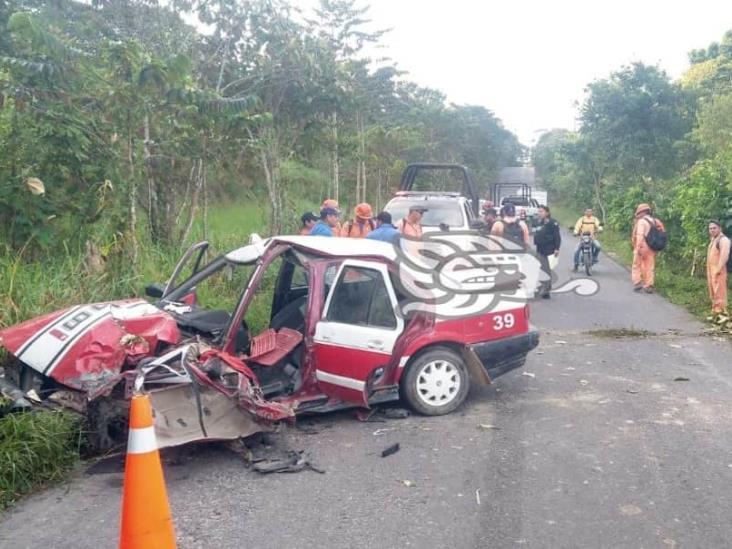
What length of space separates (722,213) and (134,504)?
12124 millimetres

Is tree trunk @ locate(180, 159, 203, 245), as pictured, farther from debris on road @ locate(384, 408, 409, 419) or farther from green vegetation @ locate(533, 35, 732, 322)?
green vegetation @ locate(533, 35, 732, 322)

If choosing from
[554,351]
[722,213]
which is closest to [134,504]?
[554,351]

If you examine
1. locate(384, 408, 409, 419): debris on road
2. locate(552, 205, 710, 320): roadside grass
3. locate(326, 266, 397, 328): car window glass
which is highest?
locate(326, 266, 397, 328): car window glass

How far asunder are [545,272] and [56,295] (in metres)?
8.76

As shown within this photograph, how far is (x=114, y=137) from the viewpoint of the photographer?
8953 mm

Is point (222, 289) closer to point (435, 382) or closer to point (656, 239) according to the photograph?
point (435, 382)

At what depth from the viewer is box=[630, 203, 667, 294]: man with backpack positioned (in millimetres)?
13492

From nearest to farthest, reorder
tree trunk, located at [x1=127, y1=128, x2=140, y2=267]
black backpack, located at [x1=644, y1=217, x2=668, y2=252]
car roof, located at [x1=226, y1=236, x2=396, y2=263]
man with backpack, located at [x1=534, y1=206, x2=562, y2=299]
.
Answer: car roof, located at [x1=226, y1=236, x2=396, y2=263] → tree trunk, located at [x1=127, y1=128, x2=140, y2=267] → black backpack, located at [x1=644, y1=217, x2=668, y2=252] → man with backpack, located at [x1=534, y1=206, x2=562, y2=299]

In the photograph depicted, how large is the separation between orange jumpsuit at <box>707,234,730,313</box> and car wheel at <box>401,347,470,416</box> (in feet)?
20.7

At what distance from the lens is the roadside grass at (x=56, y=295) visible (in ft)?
15.8

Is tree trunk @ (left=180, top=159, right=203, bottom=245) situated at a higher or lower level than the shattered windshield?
higher

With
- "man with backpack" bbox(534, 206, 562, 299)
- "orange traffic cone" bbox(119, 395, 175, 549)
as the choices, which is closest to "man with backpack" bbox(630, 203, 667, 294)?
"man with backpack" bbox(534, 206, 562, 299)

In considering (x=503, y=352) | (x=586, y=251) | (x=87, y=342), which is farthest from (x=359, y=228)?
(x=586, y=251)

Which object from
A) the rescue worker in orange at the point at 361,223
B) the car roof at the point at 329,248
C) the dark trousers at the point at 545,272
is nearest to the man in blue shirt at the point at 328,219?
the rescue worker in orange at the point at 361,223
